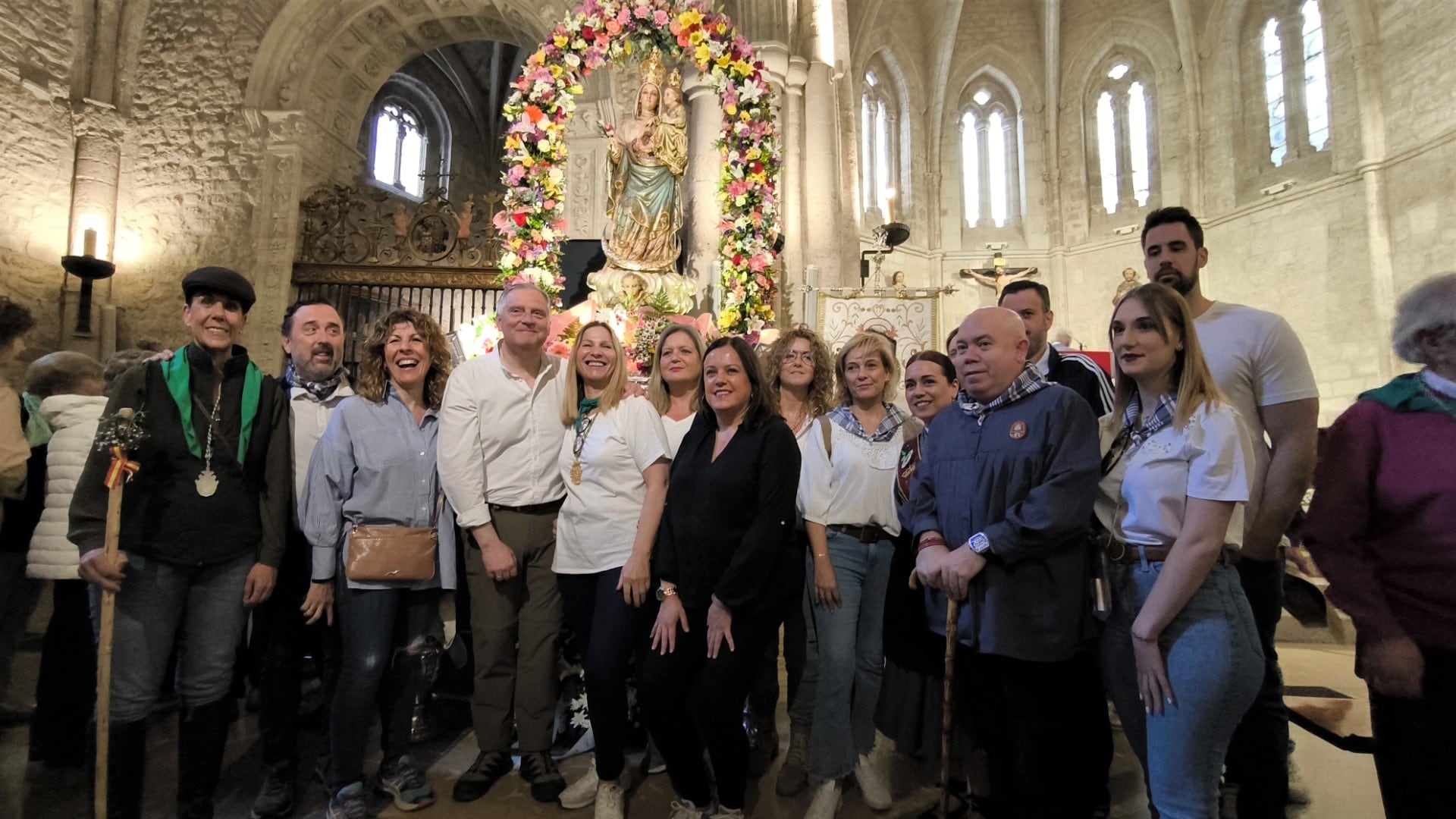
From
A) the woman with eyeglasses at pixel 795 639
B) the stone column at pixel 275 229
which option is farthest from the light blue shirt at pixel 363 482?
the stone column at pixel 275 229

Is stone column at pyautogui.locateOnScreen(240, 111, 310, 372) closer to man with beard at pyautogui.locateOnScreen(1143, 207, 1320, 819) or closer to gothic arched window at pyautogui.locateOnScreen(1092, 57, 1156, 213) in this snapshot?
man with beard at pyautogui.locateOnScreen(1143, 207, 1320, 819)

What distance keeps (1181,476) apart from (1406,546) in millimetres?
620

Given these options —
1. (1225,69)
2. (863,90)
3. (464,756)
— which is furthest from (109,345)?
(1225,69)

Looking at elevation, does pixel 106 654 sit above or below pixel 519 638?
above

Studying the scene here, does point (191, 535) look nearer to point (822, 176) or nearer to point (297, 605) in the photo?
point (297, 605)

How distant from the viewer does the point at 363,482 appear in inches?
97.0

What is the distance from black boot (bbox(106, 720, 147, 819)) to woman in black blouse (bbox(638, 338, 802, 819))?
158 cm

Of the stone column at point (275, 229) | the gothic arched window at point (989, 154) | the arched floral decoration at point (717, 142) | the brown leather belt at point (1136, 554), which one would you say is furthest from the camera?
the gothic arched window at point (989, 154)

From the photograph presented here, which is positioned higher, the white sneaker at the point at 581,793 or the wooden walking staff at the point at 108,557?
the wooden walking staff at the point at 108,557

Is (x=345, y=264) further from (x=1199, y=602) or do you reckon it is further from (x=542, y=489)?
(x=1199, y=602)

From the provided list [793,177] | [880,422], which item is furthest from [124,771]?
[793,177]

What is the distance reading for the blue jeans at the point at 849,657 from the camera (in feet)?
7.77

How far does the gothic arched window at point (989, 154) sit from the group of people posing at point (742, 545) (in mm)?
17300

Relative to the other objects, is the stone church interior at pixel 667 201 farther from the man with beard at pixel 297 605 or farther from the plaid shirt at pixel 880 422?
the plaid shirt at pixel 880 422
